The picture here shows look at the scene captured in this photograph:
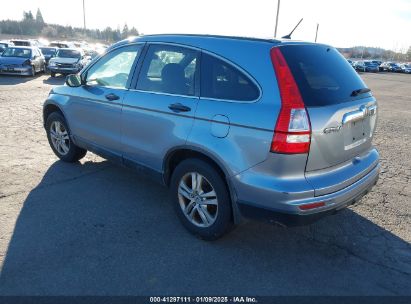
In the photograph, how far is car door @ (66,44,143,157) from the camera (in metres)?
4.17

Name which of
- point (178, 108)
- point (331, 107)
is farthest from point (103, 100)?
point (331, 107)

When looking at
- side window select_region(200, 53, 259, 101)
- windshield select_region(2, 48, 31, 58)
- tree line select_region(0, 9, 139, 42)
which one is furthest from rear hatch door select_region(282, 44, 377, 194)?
tree line select_region(0, 9, 139, 42)

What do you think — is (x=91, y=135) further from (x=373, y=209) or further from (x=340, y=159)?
(x=373, y=209)

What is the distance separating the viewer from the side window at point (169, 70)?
11.4 ft

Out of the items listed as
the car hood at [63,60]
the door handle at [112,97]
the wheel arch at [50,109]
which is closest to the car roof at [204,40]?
the door handle at [112,97]

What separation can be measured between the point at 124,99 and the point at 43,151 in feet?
9.50

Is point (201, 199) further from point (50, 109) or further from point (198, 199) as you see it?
point (50, 109)

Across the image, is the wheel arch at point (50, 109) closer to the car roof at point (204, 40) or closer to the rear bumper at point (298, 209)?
the car roof at point (204, 40)

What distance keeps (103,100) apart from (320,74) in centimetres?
257

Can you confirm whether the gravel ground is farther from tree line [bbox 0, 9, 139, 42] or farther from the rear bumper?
tree line [bbox 0, 9, 139, 42]

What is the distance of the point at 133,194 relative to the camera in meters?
4.53

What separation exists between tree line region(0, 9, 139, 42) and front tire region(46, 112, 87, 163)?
7912cm

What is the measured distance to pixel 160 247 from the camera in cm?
338

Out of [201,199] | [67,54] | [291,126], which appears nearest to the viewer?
[291,126]
